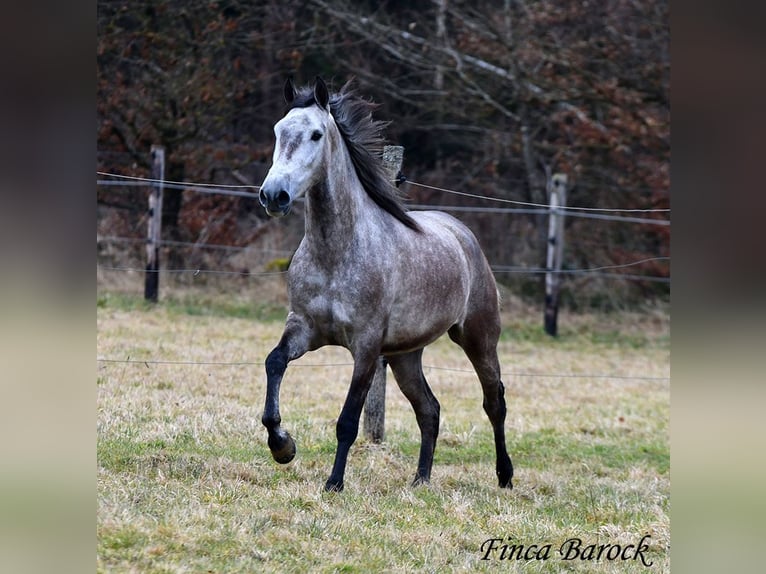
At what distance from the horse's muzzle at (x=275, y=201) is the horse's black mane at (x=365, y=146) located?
1.06 metres

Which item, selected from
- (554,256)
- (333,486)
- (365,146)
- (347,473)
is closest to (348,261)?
(365,146)

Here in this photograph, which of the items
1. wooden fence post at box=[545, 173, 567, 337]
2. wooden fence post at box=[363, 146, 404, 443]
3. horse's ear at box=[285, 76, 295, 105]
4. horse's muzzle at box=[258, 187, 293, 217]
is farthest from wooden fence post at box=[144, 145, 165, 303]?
horse's muzzle at box=[258, 187, 293, 217]

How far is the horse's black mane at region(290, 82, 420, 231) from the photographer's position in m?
5.27

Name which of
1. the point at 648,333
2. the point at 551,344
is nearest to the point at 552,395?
the point at 551,344

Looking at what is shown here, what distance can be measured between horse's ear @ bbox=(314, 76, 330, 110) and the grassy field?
215 centimetres

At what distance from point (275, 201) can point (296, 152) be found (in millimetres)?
408

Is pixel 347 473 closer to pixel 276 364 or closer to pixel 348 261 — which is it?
pixel 276 364

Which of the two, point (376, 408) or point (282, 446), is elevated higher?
point (282, 446)

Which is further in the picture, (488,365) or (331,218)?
(488,365)

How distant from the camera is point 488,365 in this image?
20.0 feet

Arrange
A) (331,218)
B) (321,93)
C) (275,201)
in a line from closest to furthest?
(275,201) < (321,93) < (331,218)

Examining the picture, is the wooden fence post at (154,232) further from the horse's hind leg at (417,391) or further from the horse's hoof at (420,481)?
the horse's hoof at (420,481)
